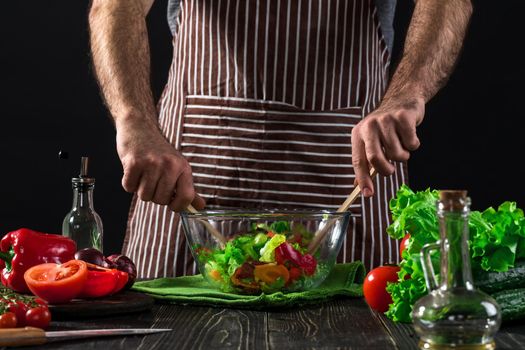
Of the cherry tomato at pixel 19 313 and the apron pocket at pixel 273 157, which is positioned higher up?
the apron pocket at pixel 273 157

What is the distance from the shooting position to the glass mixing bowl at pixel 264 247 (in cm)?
177

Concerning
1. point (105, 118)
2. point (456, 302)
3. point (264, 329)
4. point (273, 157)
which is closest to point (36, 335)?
point (264, 329)

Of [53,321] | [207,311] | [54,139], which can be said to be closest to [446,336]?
[207,311]

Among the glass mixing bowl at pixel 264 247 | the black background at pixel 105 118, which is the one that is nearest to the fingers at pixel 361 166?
the glass mixing bowl at pixel 264 247

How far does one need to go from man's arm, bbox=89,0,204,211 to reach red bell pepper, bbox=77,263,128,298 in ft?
0.86

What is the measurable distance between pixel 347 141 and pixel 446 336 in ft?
4.32

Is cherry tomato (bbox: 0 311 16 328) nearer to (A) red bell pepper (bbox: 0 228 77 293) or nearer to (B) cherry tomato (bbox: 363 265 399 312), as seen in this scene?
(A) red bell pepper (bbox: 0 228 77 293)

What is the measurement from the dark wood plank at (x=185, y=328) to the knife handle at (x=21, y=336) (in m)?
0.02

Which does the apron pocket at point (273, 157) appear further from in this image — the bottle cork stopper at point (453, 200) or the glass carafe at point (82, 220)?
the bottle cork stopper at point (453, 200)

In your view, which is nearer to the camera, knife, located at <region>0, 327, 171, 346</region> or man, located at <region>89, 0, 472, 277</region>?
knife, located at <region>0, 327, 171, 346</region>

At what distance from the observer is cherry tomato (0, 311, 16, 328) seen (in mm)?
1446

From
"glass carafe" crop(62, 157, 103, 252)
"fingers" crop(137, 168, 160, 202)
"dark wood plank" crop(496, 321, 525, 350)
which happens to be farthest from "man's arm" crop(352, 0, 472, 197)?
"glass carafe" crop(62, 157, 103, 252)

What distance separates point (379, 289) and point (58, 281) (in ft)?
1.80

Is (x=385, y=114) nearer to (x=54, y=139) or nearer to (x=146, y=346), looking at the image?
(x=146, y=346)
